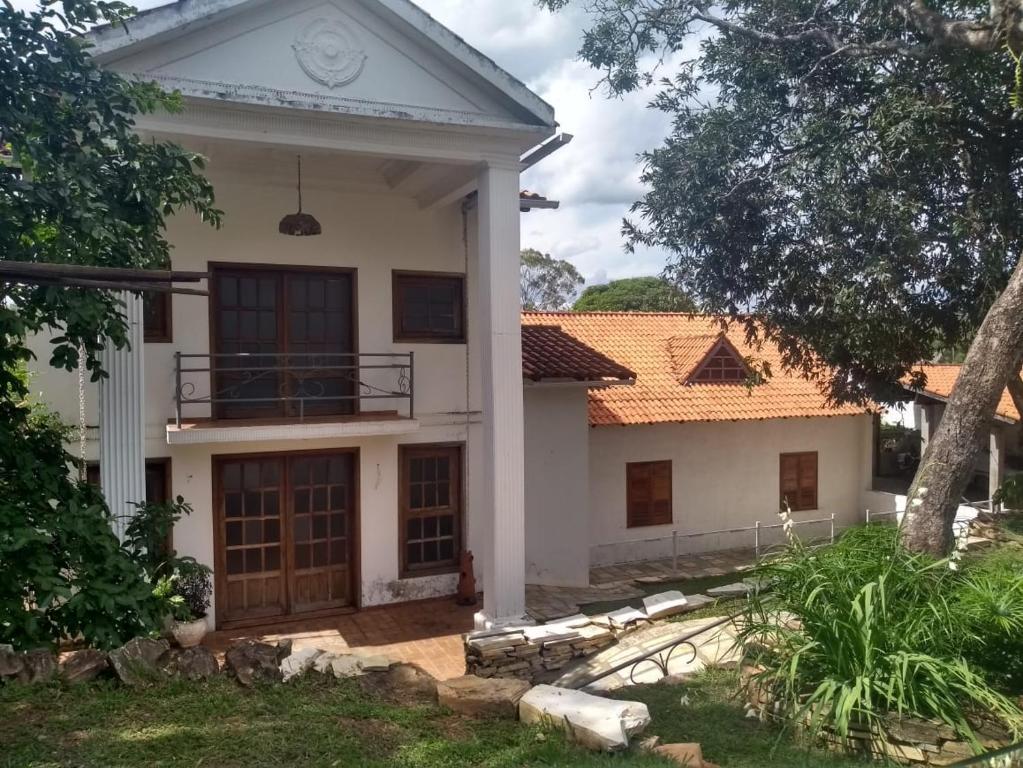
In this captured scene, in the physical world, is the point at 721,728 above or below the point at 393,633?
above

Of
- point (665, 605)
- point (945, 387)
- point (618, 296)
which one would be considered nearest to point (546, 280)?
point (618, 296)

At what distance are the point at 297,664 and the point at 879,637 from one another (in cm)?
443

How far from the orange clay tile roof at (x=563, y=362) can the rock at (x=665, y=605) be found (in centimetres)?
338

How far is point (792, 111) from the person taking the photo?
9.91 metres

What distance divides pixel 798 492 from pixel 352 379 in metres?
10.0

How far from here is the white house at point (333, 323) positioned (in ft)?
27.2

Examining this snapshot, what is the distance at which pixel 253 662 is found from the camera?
6039mm

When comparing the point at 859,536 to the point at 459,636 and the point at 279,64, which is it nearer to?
the point at 459,636

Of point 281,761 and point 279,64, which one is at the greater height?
point 279,64

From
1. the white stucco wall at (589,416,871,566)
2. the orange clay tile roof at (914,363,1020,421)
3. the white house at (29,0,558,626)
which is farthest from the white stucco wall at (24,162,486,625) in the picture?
the orange clay tile roof at (914,363,1020,421)

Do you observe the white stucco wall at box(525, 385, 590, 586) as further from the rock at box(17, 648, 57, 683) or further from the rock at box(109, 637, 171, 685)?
the rock at box(17, 648, 57, 683)

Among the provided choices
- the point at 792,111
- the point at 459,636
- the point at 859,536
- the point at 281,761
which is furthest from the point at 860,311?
the point at 281,761

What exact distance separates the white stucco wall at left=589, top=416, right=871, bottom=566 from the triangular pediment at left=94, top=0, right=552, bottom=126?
6815 mm

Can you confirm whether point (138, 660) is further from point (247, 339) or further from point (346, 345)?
point (346, 345)
